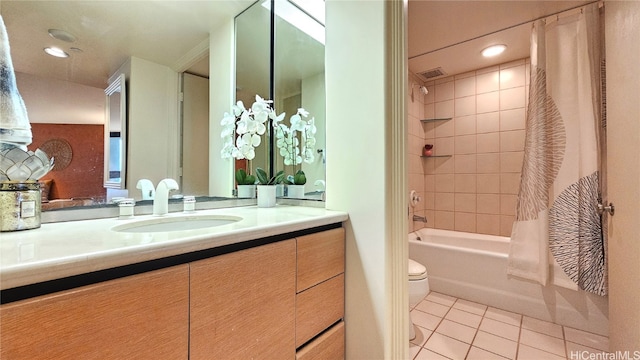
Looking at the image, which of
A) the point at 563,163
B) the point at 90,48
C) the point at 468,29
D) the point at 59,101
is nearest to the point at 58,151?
the point at 59,101

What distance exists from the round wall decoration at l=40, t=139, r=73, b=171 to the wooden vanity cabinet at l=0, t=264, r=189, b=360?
0.68m

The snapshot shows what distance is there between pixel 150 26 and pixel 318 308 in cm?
138

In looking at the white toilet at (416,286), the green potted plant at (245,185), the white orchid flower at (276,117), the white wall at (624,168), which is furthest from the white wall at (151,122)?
the white wall at (624,168)

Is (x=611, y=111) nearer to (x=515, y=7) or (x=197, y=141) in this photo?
(x=515, y=7)

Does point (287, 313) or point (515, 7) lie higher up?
point (515, 7)

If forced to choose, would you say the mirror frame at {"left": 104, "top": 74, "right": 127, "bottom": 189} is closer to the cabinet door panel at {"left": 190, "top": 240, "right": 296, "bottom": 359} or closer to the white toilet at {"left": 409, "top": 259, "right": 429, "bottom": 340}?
the cabinet door panel at {"left": 190, "top": 240, "right": 296, "bottom": 359}

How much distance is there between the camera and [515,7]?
170cm

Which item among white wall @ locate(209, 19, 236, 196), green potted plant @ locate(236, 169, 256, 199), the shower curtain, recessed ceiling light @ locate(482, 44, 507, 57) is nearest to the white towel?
white wall @ locate(209, 19, 236, 196)

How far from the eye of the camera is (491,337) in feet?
5.12

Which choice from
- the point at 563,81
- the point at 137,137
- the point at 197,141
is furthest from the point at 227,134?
the point at 563,81

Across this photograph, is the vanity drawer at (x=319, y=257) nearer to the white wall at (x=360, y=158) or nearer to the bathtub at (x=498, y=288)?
the white wall at (x=360, y=158)

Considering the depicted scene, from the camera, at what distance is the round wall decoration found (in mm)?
851

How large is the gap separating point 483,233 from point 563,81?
1479 mm

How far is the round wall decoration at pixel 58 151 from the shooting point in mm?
851
